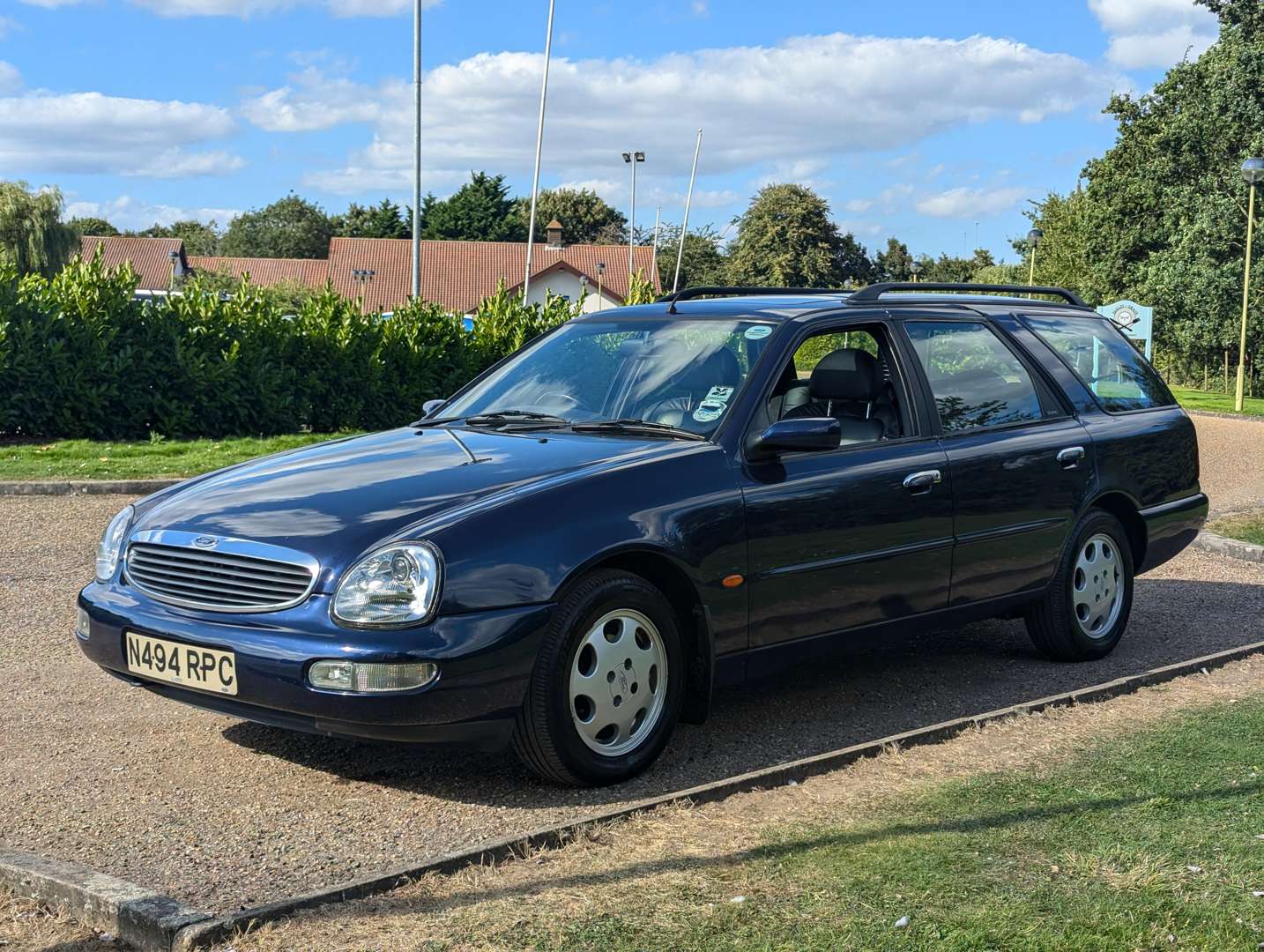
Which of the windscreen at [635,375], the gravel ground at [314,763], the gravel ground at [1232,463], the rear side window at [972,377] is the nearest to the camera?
the gravel ground at [314,763]

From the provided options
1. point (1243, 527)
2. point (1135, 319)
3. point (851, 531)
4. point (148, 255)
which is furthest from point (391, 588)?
point (148, 255)

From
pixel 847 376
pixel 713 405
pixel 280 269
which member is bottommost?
pixel 713 405

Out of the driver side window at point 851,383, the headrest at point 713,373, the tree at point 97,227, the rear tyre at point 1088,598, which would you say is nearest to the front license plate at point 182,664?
the headrest at point 713,373

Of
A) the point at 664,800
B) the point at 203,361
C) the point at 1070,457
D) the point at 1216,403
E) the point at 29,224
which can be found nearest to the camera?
the point at 664,800

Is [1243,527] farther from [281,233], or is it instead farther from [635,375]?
[281,233]

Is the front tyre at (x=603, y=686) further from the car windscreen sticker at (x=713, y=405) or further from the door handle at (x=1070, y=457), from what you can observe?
the door handle at (x=1070, y=457)

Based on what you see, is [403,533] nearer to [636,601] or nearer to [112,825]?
[636,601]

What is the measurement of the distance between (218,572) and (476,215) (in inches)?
3996

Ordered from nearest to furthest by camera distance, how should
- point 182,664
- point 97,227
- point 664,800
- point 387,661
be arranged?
1. point 387,661
2. point 664,800
3. point 182,664
4. point 97,227

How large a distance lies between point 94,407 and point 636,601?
587 inches

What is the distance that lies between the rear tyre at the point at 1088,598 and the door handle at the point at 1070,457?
30 centimetres

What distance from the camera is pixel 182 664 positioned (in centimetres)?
486

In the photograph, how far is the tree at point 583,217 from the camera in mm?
113938

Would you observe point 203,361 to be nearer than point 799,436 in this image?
No
